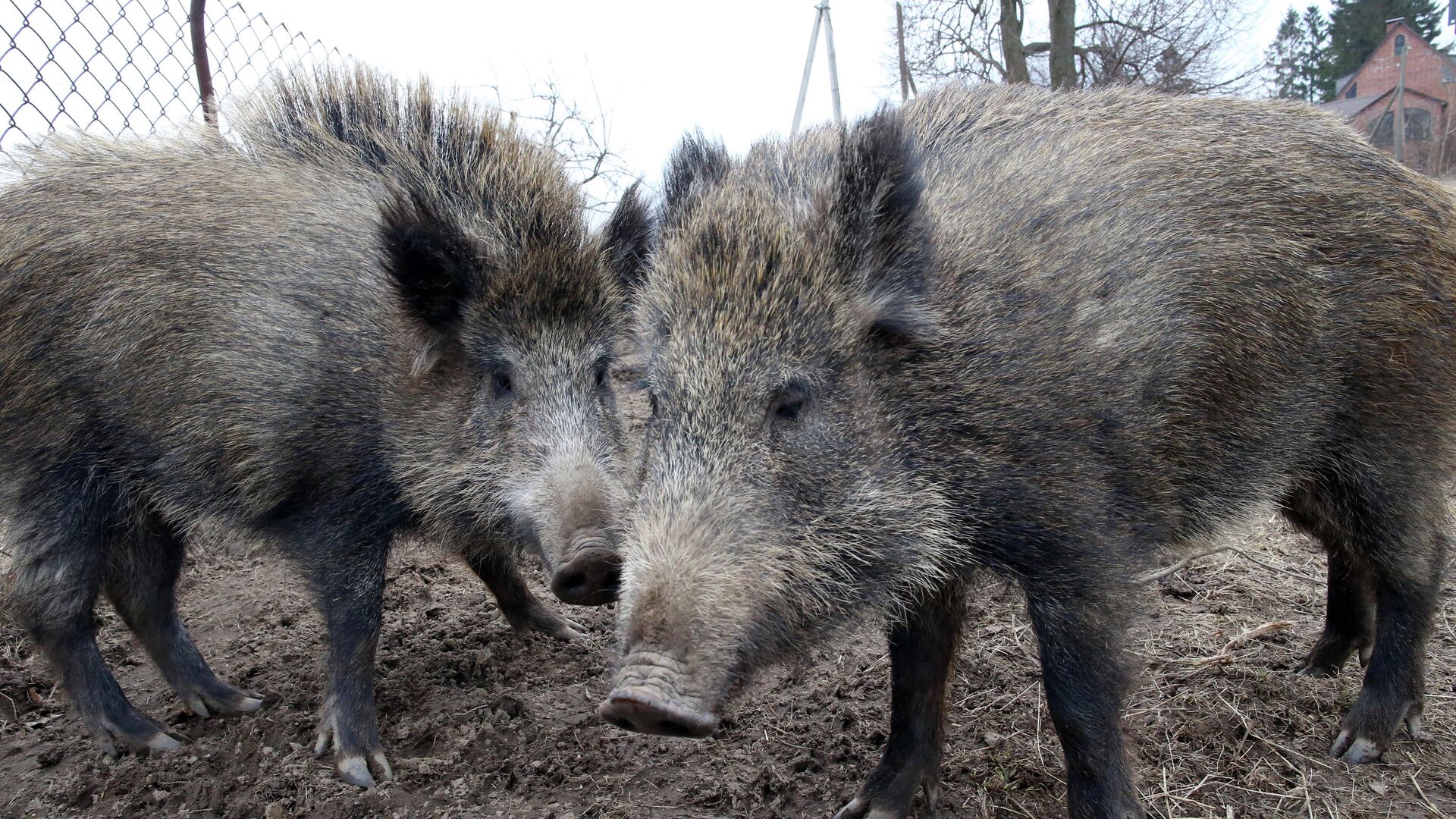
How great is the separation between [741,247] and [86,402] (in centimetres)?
267

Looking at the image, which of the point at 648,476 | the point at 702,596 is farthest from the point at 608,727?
the point at 702,596

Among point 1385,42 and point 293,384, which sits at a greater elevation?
point 293,384

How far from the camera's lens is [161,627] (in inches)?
156

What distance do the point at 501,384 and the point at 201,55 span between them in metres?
2.81

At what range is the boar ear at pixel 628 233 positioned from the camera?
3943 mm

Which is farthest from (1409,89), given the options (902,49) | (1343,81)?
(902,49)

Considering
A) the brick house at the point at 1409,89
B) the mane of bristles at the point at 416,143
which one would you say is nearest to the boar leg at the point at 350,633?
the mane of bristles at the point at 416,143

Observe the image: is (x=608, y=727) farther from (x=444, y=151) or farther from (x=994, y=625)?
(x=444, y=151)

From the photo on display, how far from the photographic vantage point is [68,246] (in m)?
3.85

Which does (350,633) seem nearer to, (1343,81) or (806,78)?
(806,78)

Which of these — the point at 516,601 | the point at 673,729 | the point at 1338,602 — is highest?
the point at 673,729

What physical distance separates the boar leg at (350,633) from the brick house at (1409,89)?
87.5ft

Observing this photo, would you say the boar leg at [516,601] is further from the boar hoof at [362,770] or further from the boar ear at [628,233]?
the boar ear at [628,233]

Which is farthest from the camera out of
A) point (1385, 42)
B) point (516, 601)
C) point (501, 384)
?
point (1385, 42)
